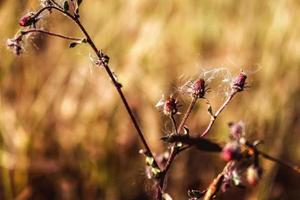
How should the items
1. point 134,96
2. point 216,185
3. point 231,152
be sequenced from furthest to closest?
point 134,96 < point 216,185 < point 231,152

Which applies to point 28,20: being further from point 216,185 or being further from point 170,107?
point 216,185

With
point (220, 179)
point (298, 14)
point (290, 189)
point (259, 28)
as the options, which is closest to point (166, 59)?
point (259, 28)

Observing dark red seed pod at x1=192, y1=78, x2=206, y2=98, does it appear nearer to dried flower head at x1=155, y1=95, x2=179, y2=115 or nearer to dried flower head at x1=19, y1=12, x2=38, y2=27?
dried flower head at x1=155, y1=95, x2=179, y2=115

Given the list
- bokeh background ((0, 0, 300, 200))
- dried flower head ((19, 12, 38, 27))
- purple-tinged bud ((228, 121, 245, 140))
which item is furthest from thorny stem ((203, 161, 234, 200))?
bokeh background ((0, 0, 300, 200))

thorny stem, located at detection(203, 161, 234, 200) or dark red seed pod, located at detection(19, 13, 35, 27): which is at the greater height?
dark red seed pod, located at detection(19, 13, 35, 27)

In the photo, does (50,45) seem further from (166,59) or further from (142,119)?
(142,119)

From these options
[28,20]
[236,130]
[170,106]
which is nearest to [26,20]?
[28,20]

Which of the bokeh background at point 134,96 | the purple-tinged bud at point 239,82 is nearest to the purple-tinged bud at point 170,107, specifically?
the purple-tinged bud at point 239,82
